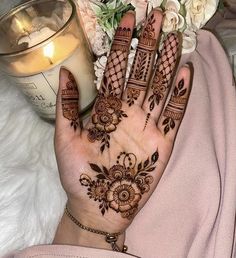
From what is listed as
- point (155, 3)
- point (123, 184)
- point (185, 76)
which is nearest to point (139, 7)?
point (155, 3)

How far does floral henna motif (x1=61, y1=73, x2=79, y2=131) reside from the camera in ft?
1.98

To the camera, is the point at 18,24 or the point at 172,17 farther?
the point at 18,24

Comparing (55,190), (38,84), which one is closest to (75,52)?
(38,84)

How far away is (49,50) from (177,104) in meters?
0.20

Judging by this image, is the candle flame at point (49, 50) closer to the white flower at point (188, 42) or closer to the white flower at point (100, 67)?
the white flower at point (100, 67)

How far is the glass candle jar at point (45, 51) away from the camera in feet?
2.12

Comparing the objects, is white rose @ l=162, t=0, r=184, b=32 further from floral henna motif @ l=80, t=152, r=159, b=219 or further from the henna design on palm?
floral henna motif @ l=80, t=152, r=159, b=219

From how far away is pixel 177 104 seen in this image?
0.59m

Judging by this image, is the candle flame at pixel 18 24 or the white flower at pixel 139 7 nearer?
the white flower at pixel 139 7

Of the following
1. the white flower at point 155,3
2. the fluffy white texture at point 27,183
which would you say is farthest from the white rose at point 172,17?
the fluffy white texture at point 27,183

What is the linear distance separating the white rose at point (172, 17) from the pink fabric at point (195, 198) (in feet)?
0.32

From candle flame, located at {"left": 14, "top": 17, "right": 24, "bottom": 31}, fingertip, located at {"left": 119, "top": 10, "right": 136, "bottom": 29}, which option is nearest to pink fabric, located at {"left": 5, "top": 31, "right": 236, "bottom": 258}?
fingertip, located at {"left": 119, "top": 10, "right": 136, "bottom": 29}

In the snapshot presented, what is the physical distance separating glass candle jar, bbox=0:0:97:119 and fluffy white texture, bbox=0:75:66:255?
0.04 m

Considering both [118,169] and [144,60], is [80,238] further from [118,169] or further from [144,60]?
[144,60]
